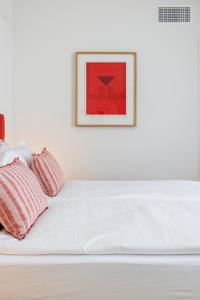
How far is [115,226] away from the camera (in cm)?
162

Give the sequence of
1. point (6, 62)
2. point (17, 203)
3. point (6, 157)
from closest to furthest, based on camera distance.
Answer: point (17, 203), point (6, 157), point (6, 62)

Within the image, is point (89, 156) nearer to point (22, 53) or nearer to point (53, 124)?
point (53, 124)

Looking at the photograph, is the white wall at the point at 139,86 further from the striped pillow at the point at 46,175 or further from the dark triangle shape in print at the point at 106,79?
the striped pillow at the point at 46,175

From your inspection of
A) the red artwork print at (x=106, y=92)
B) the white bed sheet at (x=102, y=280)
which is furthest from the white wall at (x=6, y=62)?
the white bed sheet at (x=102, y=280)

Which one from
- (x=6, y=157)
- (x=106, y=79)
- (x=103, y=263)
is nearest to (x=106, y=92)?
(x=106, y=79)

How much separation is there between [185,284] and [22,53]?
293 centimetres

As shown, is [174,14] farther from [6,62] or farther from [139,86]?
[6,62]

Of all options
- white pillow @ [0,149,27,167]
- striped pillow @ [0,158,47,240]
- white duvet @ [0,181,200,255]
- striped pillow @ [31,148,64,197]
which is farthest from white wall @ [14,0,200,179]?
striped pillow @ [0,158,47,240]

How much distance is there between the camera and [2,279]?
1.35 meters

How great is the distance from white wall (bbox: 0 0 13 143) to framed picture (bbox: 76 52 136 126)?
0.68 meters

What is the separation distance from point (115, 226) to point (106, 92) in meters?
2.17

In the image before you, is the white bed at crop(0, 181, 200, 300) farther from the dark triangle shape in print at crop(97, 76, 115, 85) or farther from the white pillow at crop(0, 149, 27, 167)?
the dark triangle shape in print at crop(97, 76, 115, 85)

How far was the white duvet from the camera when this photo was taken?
140 centimetres

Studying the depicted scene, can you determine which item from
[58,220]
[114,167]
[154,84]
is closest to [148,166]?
[114,167]
